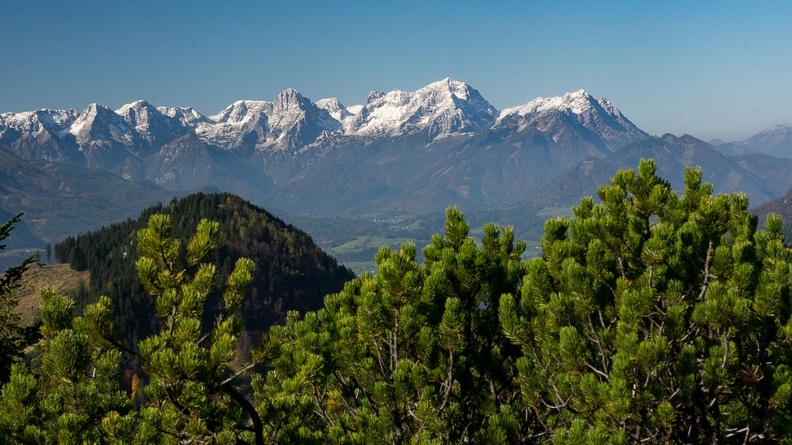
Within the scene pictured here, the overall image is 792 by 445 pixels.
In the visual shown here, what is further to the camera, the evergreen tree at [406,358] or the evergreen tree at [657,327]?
the evergreen tree at [406,358]

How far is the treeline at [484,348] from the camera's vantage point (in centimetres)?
746

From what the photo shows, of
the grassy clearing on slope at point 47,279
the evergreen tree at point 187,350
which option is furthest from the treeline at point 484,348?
the grassy clearing on slope at point 47,279

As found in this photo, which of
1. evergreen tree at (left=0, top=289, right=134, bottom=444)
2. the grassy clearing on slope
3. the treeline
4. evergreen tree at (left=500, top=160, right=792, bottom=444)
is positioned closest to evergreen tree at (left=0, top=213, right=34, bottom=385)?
the treeline

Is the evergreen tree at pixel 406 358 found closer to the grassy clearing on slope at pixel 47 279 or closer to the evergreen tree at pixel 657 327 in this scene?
the evergreen tree at pixel 657 327

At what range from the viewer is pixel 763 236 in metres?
10.6

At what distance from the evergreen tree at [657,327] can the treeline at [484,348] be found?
0.03m

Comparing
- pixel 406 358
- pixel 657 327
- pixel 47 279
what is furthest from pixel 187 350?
pixel 47 279

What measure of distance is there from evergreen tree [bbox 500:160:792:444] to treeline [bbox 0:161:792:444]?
31 mm

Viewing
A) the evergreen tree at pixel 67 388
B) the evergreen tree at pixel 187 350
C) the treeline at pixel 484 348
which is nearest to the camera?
the evergreen tree at pixel 187 350

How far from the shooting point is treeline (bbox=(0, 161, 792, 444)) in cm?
746

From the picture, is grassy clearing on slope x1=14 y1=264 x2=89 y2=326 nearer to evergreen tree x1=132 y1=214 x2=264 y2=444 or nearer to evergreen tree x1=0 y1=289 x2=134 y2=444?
evergreen tree x1=0 y1=289 x2=134 y2=444

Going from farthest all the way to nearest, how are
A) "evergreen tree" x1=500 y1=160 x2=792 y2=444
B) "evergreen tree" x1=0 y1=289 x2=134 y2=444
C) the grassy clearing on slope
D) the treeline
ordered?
the grassy clearing on slope
"evergreen tree" x1=500 y1=160 x2=792 y2=444
the treeline
"evergreen tree" x1=0 y1=289 x2=134 y2=444

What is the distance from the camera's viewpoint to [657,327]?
9.54 meters

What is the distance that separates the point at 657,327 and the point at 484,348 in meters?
2.84
